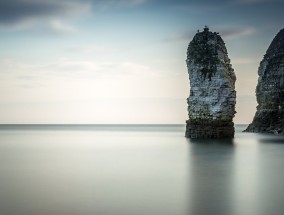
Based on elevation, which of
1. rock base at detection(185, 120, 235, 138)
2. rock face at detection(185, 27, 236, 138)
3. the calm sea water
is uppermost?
rock face at detection(185, 27, 236, 138)

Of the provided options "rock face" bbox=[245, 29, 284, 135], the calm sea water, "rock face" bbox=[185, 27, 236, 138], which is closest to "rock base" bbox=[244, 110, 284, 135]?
"rock face" bbox=[245, 29, 284, 135]

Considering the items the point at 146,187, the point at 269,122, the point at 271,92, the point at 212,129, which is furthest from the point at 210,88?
the point at 146,187

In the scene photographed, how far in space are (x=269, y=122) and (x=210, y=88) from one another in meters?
29.1

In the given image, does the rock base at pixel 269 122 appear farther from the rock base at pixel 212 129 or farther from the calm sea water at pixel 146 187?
the calm sea water at pixel 146 187

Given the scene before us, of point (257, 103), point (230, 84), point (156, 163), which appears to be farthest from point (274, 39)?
point (156, 163)

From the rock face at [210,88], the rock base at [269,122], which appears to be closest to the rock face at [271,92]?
the rock base at [269,122]

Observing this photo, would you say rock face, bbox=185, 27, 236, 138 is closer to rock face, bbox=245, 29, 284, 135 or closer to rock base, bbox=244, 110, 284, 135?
rock base, bbox=244, 110, 284, 135

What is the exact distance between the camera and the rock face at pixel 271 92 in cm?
7181

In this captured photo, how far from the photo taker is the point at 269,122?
243ft

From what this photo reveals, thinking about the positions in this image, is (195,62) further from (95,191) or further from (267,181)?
(95,191)

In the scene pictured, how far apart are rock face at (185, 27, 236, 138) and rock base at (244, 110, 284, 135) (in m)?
22.3

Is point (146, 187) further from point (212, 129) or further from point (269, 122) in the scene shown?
point (269, 122)

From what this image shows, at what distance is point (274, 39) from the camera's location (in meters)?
82.2

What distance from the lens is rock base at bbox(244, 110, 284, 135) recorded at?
7019cm
